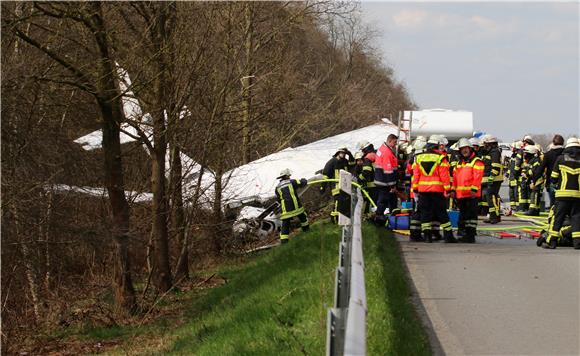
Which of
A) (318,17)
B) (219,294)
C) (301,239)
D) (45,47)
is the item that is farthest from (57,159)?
(318,17)

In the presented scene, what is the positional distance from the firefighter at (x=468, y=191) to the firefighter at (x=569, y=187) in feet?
5.86

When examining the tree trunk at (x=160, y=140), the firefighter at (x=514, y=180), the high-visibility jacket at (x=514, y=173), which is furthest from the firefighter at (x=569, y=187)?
the firefighter at (x=514, y=180)

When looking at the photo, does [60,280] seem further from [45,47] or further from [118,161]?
[45,47]

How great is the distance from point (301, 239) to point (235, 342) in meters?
7.17

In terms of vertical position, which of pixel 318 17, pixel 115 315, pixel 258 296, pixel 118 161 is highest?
pixel 318 17

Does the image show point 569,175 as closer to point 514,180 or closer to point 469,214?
point 469,214

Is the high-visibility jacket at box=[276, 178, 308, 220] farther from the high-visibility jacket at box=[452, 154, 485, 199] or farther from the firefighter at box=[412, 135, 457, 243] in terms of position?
the high-visibility jacket at box=[452, 154, 485, 199]

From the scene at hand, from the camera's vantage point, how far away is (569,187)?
14.0 m

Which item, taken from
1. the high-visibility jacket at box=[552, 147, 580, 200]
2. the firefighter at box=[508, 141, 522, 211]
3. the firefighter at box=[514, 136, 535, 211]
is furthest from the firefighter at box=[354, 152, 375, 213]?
the firefighter at box=[508, 141, 522, 211]

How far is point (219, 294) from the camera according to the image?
15.2 metres

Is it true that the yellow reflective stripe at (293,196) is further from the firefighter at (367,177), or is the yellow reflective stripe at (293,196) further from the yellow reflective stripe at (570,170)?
the yellow reflective stripe at (570,170)

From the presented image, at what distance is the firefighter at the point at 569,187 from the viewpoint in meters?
14.0

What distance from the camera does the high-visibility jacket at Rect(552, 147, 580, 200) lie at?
549 inches

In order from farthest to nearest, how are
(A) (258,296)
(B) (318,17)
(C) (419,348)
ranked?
1. (B) (318,17)
2. (A) (258,296)
3. (C) (419,348)
